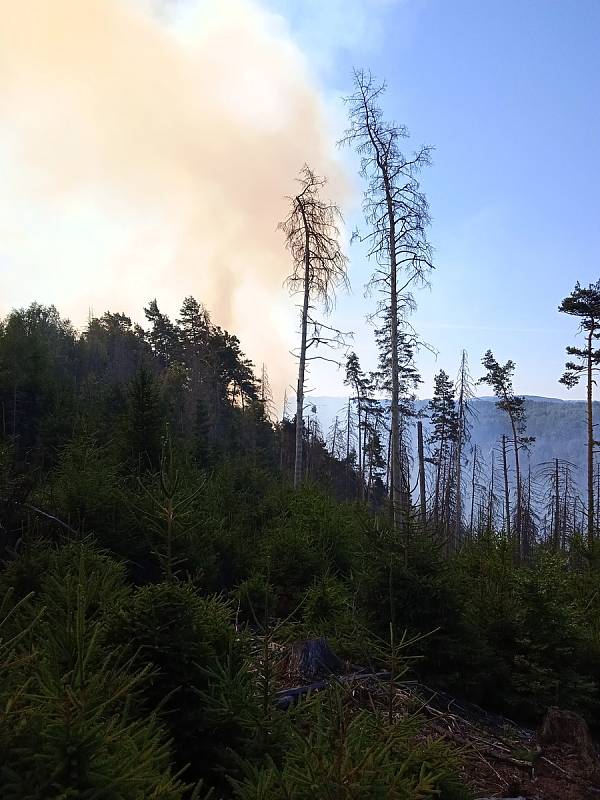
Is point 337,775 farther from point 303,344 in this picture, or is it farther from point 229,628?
point 303,344

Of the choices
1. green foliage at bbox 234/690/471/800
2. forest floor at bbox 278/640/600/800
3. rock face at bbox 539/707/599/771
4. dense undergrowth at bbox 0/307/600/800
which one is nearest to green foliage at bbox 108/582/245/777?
dense undergrowth at bbox 0/307/600/800

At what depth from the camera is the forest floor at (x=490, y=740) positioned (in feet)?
15.0

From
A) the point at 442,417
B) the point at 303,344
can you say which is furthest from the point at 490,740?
the point at 442,417

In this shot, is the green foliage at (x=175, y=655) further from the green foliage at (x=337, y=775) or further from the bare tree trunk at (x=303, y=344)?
the bare tree trunk at (x=303, y=344)

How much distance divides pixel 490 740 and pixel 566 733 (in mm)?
853

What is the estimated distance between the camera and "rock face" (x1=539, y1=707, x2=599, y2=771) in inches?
211

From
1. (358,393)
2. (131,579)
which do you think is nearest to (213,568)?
(131,579)

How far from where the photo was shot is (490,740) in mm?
5422

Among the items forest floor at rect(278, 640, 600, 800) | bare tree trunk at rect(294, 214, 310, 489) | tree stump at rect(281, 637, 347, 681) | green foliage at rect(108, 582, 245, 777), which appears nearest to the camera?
green foliage at rect(108, 582, 245, 777)

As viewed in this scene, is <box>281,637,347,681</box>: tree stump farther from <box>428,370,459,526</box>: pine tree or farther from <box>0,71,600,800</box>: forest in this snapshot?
<box>428,370,459,526</box>: pine tree

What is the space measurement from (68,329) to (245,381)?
79.3 ft

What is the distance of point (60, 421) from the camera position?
18.3m

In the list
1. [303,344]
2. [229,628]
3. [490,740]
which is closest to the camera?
[229,628]

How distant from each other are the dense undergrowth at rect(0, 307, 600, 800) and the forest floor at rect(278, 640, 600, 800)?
1.22 ft
